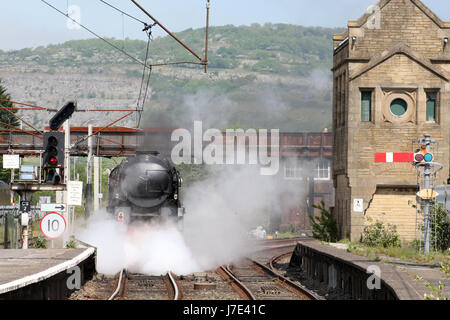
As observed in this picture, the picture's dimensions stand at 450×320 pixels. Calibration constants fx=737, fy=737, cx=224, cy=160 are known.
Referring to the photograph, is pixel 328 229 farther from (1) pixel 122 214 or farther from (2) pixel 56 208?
(2) pixel 56 208

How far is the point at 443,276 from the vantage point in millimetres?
16812

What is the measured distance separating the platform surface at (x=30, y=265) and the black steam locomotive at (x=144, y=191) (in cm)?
364

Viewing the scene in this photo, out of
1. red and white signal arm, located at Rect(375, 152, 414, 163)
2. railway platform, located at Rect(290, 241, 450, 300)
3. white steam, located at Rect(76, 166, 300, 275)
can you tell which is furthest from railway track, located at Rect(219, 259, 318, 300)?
red and white signal arm, located at Rect(375, 152, 414, 163)

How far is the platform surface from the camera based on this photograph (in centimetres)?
1287

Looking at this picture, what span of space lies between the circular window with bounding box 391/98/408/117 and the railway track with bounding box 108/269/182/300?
1091 centimetres

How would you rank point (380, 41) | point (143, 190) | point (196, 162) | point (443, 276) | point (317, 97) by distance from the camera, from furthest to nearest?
point (317, 97) < point (196, 162) < point (380, 41) < point (143, 190) < point (443, 276)

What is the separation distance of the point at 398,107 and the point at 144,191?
1024 cm

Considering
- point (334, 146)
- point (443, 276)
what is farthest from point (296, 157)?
point (443, 276)

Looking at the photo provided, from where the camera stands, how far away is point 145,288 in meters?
20.0

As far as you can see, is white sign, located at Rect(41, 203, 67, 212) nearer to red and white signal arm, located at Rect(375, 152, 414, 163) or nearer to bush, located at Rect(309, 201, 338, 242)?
bush, located at Rect(309, 201, 338, 242)

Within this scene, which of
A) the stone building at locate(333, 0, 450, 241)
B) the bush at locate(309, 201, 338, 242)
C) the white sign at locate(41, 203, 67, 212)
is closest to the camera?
the white sign at locate(41, 203, 67, 212)

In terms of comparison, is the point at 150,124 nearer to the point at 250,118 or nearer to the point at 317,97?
the point at 250,118

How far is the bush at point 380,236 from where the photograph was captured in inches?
1053
